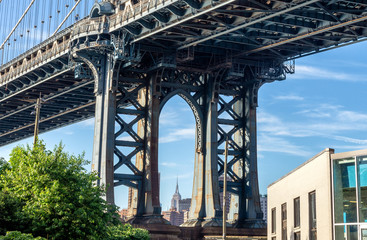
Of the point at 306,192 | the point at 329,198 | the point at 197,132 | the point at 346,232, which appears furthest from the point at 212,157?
the point at 346,232

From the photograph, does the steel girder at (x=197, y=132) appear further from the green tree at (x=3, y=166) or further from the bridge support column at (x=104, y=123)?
the green tree at (x=3, y=166)

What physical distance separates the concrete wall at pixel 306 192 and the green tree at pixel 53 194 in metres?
9.94

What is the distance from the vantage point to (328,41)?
66750mm

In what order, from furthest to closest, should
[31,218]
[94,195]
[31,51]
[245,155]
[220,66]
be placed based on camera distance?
1. [31,51]
2. [245,155]
3. [220,66]
4. [94,195]
5. [31,218]

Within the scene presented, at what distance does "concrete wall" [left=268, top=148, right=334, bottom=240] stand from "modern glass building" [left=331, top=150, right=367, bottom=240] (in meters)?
0.43

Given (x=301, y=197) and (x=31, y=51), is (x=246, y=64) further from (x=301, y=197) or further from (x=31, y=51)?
(x=301, y=197)

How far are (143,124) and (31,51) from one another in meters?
25.6

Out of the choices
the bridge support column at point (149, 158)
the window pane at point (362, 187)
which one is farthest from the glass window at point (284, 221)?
the bridge support column at point (149, 158)

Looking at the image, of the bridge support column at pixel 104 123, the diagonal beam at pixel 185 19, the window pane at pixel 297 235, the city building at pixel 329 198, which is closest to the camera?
the city building at pixel 329 198

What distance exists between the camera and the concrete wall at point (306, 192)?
31.3 metres

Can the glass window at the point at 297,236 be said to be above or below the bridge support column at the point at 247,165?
below

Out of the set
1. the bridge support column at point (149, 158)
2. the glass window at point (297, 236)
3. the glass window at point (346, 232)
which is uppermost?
the bridge support column at point (149, 158)

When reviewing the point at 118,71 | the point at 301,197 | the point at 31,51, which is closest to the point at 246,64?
the point at 118,71

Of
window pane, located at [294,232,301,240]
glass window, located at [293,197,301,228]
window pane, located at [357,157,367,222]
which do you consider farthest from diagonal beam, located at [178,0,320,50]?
window pane, located at [357,157,367,222]
